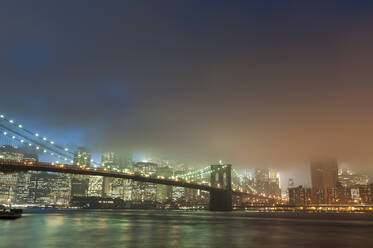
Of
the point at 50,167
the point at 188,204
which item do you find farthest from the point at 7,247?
the point at 188,204

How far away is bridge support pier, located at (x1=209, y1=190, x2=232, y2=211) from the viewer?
95875 mm

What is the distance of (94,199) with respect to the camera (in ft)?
623

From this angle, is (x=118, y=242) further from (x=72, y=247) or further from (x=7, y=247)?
(x=7, y=247)

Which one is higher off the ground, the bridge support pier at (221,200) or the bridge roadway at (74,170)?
the bridge roadway at (74,170)

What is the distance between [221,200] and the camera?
317 ft

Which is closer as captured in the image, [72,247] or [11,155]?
[72,247]

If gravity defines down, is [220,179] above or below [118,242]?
above

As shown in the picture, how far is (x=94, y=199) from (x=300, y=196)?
110434 mm

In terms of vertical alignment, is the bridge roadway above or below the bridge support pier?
above

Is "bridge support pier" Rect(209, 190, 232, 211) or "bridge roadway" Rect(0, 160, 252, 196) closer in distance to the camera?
"bridge roadway" Rect(0, 160, 252, 196)

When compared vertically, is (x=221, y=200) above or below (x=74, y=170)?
below

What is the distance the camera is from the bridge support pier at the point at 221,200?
315 feet

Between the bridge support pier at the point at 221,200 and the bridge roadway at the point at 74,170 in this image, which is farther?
the bridge support pier at the point at 221,200

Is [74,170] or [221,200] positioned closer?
[74,170]
